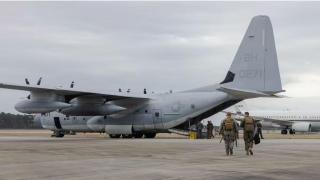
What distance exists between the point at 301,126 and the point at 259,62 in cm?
3865

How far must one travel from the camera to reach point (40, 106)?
34969 mm

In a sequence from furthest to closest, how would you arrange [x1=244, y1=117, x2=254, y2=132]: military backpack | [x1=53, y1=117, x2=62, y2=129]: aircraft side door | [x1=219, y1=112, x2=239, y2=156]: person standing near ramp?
1. [x1=53, y1=117, x2=62, y2=129]: aircraft side door
2. [x1=244, y1=117, x2=254, y2=132]: military backpack
3. [x1=219, y1=112, x2=239, y2=156]: person standing near ramp

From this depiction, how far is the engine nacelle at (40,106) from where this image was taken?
115 ft

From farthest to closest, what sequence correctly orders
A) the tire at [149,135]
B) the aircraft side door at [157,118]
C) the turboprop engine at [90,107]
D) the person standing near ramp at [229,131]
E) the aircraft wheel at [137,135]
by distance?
the tire at [149,135] < the aircraft wheel at [137,135] < the aircraft side door at [157,118] < the turboprop engine at [90,107] < the person standing near ramp at [229,131]

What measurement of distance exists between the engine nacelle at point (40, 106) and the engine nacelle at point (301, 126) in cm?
4391

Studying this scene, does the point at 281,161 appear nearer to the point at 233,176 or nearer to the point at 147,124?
the point at 233,176

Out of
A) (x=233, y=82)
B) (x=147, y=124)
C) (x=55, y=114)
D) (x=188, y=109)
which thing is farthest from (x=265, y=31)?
(x=55, y=114)

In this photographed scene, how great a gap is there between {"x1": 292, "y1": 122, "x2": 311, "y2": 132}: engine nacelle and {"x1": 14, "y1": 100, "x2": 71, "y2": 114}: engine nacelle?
43.9 m

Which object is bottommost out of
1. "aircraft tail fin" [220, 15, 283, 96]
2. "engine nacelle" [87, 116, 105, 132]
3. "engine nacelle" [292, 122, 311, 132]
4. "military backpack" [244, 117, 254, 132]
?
"military backpack" [244, 117, 254, 132]

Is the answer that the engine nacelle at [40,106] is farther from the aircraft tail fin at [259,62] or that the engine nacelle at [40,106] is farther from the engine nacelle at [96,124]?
the aircraft tail fin at [259,62]

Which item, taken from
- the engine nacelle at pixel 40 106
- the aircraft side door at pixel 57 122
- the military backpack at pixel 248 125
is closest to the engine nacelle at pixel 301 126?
the aircraft side door at pixel 57 122

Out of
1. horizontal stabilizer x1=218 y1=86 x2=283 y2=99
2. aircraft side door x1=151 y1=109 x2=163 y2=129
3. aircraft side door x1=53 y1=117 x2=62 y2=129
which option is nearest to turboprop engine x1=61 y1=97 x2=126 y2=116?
aircraft side door x1=151 y1=109 x2=163 y2=129

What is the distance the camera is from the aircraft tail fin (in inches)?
1387

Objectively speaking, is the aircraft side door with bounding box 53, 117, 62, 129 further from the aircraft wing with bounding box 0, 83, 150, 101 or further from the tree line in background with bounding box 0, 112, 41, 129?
the tree line in background with bounding box 0, 112, 41, 129
